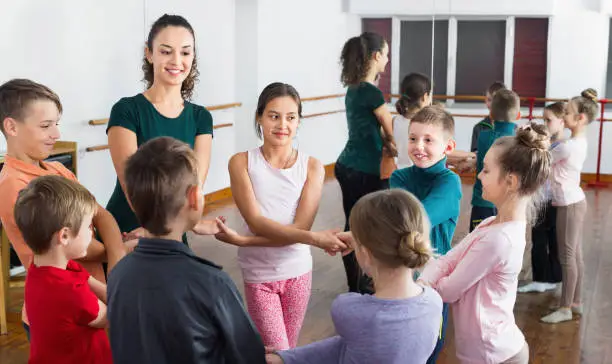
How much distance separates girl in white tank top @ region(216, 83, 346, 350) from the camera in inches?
88.3

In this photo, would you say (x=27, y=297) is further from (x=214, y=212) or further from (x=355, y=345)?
(x=214, y=212)

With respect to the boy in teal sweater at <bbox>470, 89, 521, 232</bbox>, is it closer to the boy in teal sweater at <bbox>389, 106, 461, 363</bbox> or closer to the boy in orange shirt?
the boy in teal sweater at <bbox>389, 106, 461, 363</bbox>

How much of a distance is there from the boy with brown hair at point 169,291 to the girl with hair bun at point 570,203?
2.92 m

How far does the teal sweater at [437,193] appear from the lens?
226 centimetres

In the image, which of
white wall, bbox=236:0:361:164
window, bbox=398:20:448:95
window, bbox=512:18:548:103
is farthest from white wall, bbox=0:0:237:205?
window, bbox=512:18:548:103

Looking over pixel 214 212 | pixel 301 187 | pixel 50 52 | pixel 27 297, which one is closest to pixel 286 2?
pixel 214 212

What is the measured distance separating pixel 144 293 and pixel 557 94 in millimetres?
8379

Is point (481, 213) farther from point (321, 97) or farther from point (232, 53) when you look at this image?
point (321, 97)

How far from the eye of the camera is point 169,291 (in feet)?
4.56

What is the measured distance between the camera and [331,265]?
5.04 metres

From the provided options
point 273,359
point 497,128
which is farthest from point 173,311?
point 497,128

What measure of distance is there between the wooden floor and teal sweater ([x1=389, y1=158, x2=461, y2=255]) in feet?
4.31

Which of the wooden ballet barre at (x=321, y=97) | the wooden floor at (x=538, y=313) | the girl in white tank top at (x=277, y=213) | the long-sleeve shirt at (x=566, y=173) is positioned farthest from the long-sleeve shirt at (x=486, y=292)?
the wooden ballet barre at (x=321, y=97)

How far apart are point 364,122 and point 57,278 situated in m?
2.38
